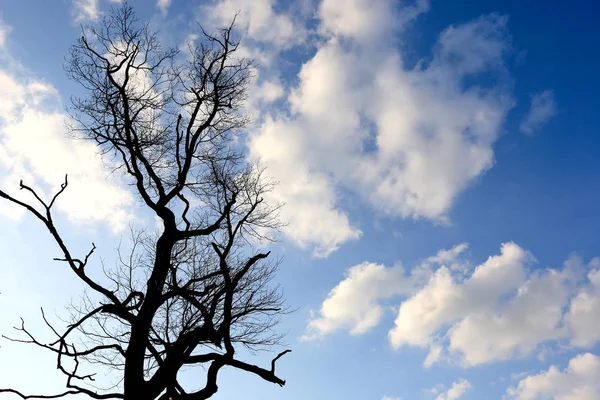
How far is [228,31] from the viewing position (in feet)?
30.0

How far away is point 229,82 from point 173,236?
3453mm

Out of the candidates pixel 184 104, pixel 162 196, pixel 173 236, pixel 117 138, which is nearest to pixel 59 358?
pixel 173 236

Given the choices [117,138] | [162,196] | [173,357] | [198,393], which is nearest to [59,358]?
[173,357]

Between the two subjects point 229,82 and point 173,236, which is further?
point 229,82

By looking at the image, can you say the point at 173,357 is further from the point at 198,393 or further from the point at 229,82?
the point at 229,82

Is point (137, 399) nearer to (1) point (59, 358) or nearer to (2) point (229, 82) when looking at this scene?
(1) point (59, 358)

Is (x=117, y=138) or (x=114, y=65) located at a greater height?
(x=114, y=65)

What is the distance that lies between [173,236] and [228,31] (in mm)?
4312

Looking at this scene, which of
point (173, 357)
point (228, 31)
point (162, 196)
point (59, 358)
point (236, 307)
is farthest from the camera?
point (228, 31)

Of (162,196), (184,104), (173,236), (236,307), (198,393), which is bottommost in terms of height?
(198,393)

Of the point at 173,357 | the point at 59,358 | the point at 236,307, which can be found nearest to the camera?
the point at 59,358

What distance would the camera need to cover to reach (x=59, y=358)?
20.8 feet

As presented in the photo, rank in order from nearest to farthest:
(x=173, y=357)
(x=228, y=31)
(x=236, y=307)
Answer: (x=173, y=357) → (x=236, y=307) → (x=228, y=31)

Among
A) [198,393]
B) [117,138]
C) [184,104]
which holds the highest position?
[184,104]
